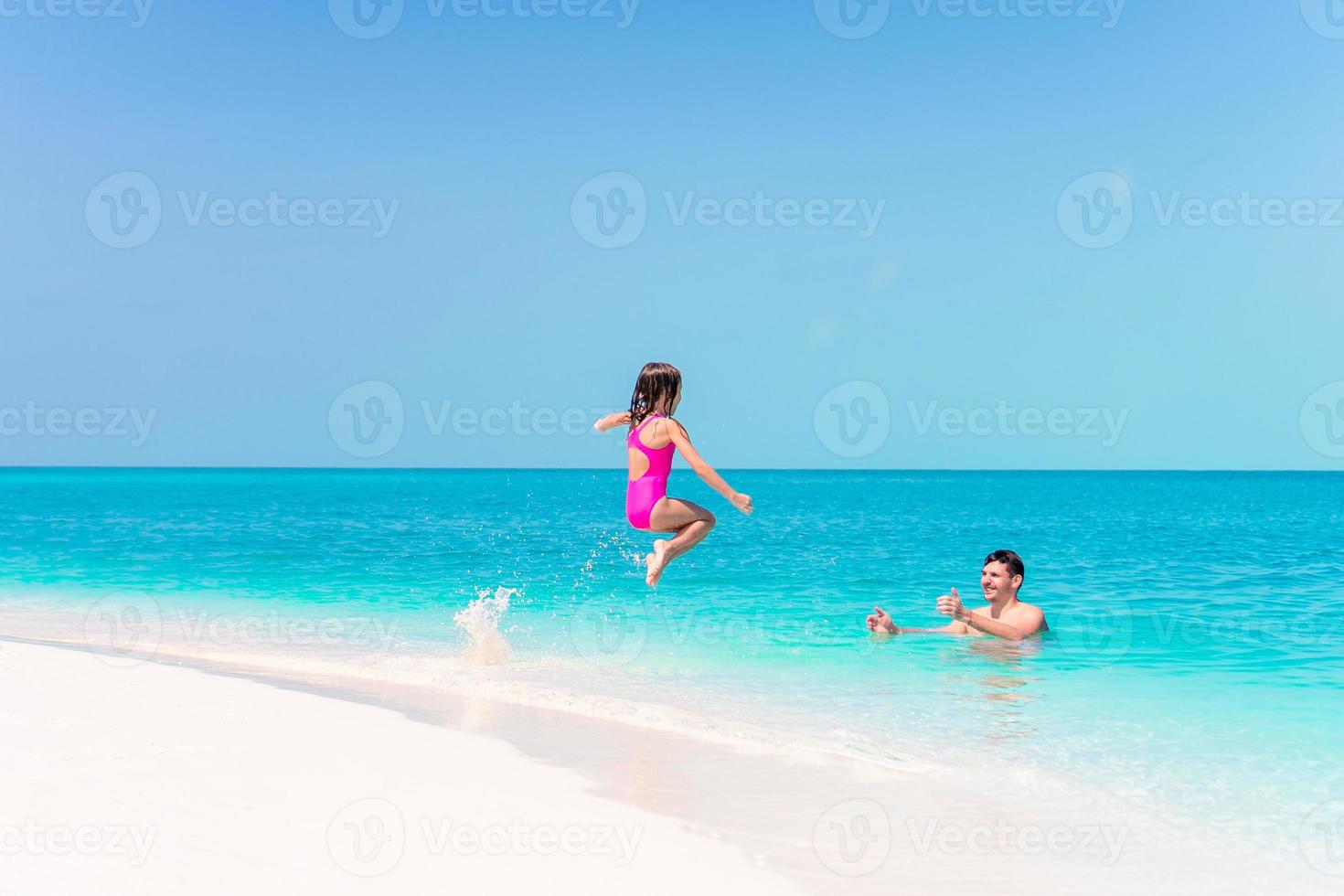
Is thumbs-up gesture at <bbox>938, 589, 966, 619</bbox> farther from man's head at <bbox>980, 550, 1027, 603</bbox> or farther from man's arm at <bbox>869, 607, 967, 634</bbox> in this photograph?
man's head at <bbox>980, 550, 1027, 603</bbox>

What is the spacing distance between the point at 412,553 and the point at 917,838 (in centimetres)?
2317

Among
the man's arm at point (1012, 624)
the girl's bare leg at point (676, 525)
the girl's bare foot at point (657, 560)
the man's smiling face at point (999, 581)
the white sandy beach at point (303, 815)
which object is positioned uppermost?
the man's smiling face at point (999, 581)

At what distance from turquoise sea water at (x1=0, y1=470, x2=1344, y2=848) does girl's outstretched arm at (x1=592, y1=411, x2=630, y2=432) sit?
244cm

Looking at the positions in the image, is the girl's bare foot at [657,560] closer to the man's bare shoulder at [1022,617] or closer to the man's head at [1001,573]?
the man's head at [1001,573]

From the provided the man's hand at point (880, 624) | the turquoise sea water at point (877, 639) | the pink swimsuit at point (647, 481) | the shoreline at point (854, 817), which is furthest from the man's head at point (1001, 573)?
the shoreline at point (854, 817)

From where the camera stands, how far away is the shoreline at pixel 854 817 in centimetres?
536

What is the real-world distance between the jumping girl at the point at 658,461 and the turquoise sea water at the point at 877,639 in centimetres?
150

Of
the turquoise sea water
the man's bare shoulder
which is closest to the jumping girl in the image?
the turquoise sea water

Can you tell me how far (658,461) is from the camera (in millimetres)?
8734

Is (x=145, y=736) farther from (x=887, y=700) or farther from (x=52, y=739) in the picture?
(x=887, y=700)

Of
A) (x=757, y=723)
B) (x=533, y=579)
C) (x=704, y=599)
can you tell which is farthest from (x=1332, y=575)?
(x=757, y=723)

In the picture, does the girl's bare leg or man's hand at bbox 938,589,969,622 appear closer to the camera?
the girl's bare leg

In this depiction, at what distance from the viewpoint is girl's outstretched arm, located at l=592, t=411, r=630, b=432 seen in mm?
8523

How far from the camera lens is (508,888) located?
16.1 ft
